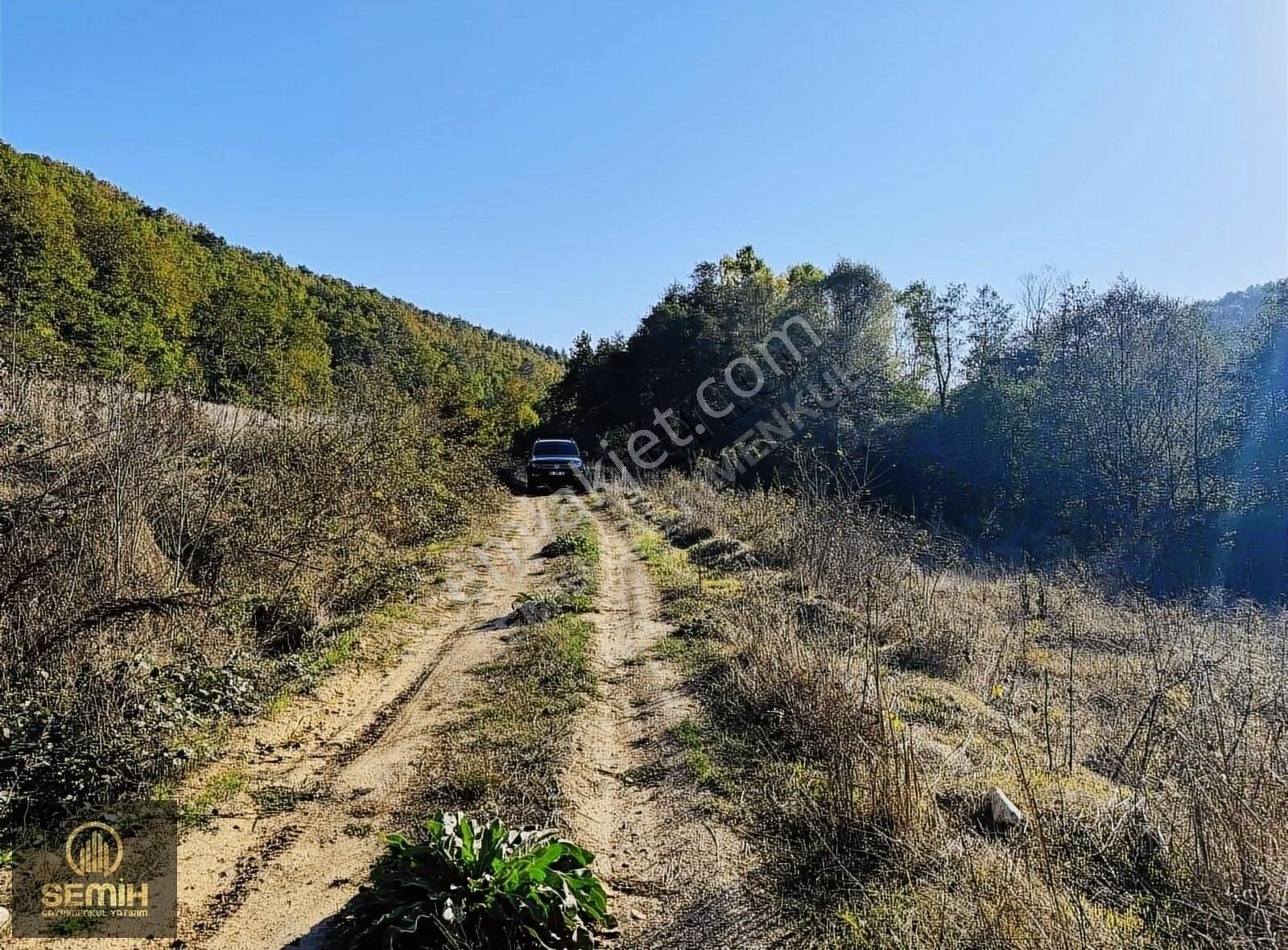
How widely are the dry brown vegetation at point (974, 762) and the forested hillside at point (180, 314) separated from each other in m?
6.55

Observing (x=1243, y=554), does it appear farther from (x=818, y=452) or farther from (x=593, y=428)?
(x=593, y=428)

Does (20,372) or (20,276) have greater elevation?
(20,276)

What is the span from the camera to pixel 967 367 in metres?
27.8

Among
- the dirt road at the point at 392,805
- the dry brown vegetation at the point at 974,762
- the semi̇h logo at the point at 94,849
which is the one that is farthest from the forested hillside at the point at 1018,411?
the semi̇h logo at the point at 94,849

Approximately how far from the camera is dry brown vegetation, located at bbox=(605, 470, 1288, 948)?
286cm

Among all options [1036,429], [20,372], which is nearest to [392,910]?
[20,372]

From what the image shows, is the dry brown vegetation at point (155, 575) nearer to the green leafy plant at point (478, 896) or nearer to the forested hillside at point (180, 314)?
the forested hillside at point (180, 314)

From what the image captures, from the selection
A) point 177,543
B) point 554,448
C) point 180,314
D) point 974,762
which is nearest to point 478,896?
point 974,762

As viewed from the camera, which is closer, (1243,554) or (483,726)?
(483,726)

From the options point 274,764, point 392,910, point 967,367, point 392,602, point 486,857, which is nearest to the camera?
point 392,910

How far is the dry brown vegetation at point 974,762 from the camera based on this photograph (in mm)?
2861

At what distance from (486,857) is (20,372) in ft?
19.2

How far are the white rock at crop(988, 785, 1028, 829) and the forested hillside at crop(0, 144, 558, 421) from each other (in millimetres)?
7687

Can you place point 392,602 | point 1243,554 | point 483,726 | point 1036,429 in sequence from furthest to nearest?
point 1036,429 < point 1243,554 < point 392,602 < point 483,726
